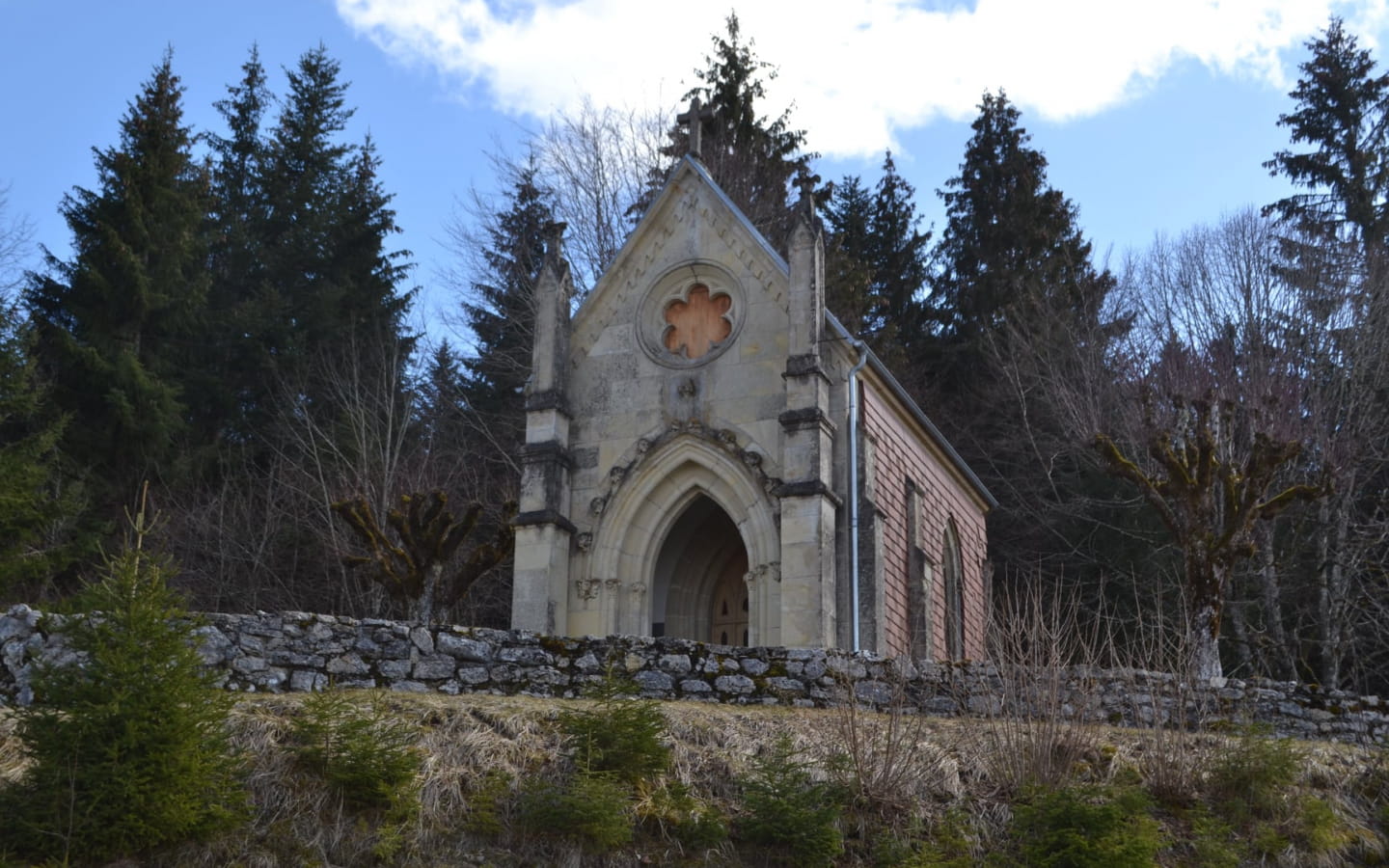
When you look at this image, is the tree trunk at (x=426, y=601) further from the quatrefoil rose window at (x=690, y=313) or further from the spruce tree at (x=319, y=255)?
the spruce tree at (x=319, y=255)

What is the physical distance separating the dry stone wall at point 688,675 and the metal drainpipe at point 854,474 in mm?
3878

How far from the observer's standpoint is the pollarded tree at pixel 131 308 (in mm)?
25828

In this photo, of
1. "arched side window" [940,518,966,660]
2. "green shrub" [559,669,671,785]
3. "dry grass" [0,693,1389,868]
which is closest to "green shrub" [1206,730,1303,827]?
"dry grass" [0,693,1389,868]

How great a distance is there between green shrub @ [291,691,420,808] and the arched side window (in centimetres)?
1350

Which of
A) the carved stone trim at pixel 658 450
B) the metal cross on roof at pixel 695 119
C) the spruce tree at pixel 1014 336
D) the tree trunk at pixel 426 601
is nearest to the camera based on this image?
the tree trunk at pixel 426 601

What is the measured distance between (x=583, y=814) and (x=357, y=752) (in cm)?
151

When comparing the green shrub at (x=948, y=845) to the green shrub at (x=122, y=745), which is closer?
the green shrub at (x=122, y=745)

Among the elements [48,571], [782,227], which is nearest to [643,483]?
[48,571]

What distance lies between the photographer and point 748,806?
30.3 feet

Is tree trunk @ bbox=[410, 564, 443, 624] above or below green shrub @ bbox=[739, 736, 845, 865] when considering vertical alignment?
above

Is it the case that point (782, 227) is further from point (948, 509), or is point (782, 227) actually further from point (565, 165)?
point (948, 509)

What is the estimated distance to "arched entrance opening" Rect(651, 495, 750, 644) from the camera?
1825 cm

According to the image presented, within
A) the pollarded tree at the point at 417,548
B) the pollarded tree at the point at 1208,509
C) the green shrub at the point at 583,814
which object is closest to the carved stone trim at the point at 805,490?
the pollarded tree at the point at 1208,509

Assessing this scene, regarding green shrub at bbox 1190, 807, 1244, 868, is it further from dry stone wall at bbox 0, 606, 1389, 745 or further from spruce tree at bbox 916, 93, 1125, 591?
spruce tree at bbox 916, 93, 1125, 591
